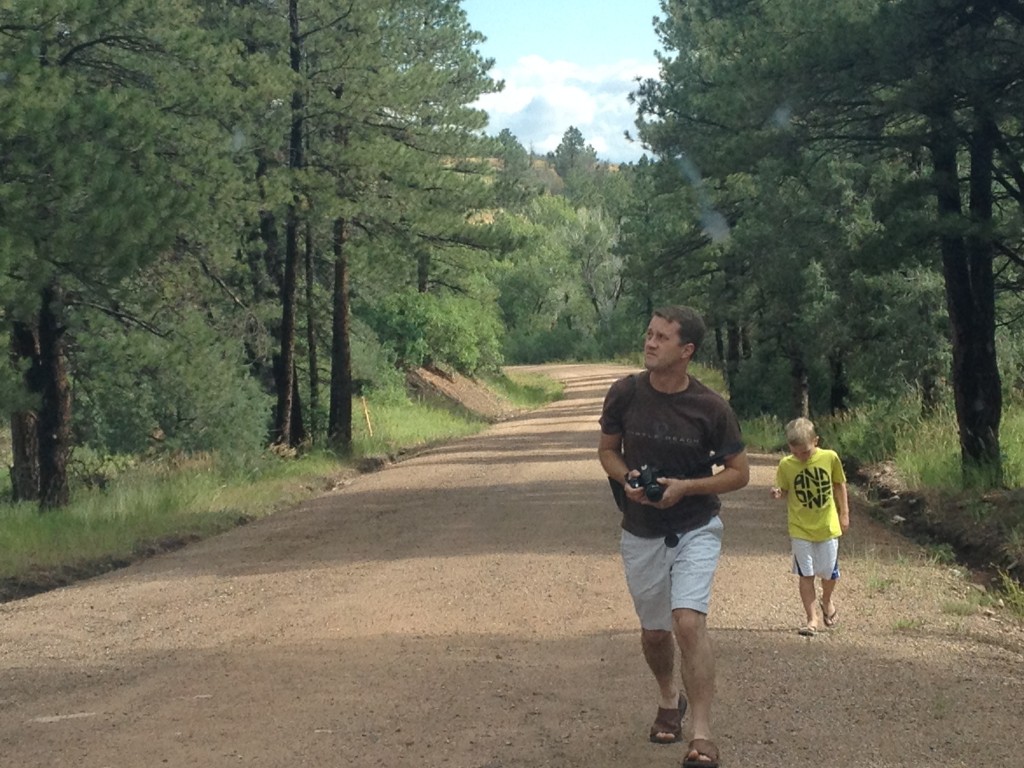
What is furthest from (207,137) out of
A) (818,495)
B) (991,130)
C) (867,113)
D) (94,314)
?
(818,495)

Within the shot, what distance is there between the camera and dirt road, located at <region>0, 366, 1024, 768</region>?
6.80 m

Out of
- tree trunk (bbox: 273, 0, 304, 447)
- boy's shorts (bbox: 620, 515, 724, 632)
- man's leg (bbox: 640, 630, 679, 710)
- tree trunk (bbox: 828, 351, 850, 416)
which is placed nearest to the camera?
boy's shorts (bbox: 620, 515, 724, 632)

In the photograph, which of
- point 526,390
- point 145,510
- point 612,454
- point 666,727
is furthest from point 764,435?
point 526,390

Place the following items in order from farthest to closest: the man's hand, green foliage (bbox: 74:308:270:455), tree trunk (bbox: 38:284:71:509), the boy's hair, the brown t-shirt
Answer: green foliage (bbox: 74:308:270:455) < tree trunk (bbox: 38:284:71:509) < the boy's hair < the brown t-shirt < the man's hand

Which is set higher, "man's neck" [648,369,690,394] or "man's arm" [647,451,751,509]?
"man's neck" [648,369,690,394]

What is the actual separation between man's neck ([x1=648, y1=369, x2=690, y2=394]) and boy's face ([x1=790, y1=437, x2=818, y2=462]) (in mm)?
3461

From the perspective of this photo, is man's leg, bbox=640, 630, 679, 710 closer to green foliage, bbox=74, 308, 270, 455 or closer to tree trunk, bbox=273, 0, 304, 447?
green foliage, bbox=74, 308, 270, 455

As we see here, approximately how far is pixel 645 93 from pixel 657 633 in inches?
890

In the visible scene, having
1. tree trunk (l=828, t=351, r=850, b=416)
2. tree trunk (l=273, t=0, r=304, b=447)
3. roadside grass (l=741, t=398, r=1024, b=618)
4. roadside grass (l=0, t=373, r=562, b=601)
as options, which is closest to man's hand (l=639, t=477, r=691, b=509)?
roadside grass (l=741, t=398, r=1024, b=618)

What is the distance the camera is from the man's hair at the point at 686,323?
6.43 meters

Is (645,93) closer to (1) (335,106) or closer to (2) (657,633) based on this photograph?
(1) (335,106)

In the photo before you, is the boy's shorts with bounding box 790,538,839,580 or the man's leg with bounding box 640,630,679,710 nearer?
the man's leg with bounding box 640,630,679,710

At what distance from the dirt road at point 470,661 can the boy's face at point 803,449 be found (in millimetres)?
1282

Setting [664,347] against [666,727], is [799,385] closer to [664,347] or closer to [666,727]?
[666,727]
